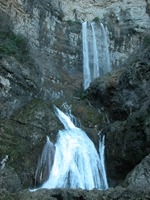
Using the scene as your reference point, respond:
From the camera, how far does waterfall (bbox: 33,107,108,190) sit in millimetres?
12620

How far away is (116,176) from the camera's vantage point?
1420 centimetres

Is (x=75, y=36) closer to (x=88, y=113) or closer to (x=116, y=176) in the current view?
(x=88, y=113)

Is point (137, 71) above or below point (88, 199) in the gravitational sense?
above

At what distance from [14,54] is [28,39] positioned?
167 inches

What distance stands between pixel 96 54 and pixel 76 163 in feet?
45.0

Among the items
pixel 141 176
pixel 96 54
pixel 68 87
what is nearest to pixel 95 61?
pixel 96 54

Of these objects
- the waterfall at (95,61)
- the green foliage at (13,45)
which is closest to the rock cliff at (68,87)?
the green foliage at (13,45)

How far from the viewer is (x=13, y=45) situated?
62.3ft

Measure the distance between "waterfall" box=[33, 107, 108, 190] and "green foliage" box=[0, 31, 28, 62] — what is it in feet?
16.7

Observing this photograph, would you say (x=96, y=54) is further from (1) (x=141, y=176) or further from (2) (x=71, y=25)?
(1) (x=141, y=176)

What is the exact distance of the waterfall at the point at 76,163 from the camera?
1262 cm

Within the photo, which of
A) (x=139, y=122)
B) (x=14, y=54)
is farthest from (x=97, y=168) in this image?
(x=14, y=54)

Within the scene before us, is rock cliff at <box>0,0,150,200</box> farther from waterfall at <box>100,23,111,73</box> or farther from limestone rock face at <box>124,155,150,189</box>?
waterfall at <box>100,23,111,73</box>

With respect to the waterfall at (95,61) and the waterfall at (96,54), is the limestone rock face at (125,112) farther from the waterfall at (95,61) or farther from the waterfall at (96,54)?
the waterfall at (95,61)
